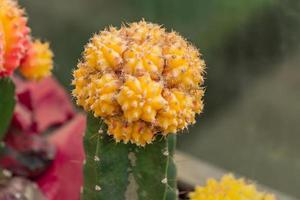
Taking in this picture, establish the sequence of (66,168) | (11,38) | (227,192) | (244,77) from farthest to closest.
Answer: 1. (244,77)
2. (66,168)
3. (11,38)
4. (227,192)

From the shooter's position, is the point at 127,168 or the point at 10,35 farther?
the point at 10,35

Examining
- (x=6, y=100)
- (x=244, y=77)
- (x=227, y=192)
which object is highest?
(x=244, y=77)

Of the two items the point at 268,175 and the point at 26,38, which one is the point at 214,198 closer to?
the point at 26,38

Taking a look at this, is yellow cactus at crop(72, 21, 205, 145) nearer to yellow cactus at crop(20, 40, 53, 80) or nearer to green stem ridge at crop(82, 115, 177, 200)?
green stem ridge at crop(82, 115, 177, 200)

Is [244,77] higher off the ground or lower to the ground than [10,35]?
higher

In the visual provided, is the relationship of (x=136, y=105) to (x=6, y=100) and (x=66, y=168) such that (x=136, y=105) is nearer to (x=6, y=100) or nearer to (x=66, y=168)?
(x=6, y=100)

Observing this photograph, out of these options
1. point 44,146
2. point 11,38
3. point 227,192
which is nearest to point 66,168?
point 44,146

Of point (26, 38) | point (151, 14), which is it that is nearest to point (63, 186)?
point (26, 38)
